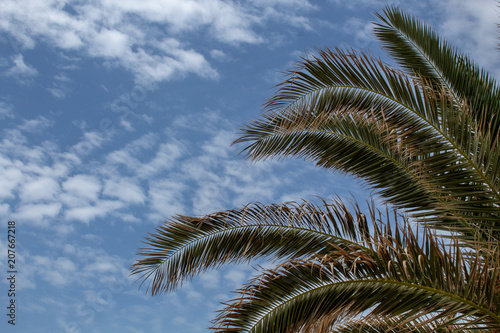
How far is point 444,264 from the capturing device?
313cm

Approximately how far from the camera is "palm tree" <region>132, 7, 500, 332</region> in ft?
10.6

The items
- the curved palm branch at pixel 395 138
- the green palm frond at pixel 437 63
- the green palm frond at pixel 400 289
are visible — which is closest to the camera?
the green palm frond at pixel 400 289

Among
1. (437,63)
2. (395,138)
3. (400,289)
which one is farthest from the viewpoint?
(437,63)

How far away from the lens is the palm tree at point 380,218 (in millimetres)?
3236

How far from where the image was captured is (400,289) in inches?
127

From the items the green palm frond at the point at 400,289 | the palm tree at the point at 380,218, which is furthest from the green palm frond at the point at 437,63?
the green palm frond at the point at 400,289

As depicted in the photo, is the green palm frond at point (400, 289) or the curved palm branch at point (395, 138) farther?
the curved palm branch at point (395, 138)

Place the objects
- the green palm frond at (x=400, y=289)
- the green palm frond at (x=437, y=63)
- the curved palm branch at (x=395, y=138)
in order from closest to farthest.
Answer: the green palm frond at (x=400, y=289)
the curved palm branch at (x=395, y=138)
the green palm frond at (x=437, y=63)

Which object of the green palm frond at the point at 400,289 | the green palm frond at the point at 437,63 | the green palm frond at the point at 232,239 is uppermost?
the green palm frond at the point at 437,63

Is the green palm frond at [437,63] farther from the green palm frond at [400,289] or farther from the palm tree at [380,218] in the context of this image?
the green palm frond at [400,289]

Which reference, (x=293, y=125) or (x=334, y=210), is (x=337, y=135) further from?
(x=334, y=210)

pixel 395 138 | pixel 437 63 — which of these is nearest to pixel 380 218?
pixel 395 138

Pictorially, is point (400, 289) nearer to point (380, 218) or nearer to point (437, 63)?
point (380, 218)

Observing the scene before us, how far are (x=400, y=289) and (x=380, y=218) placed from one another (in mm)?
1127
